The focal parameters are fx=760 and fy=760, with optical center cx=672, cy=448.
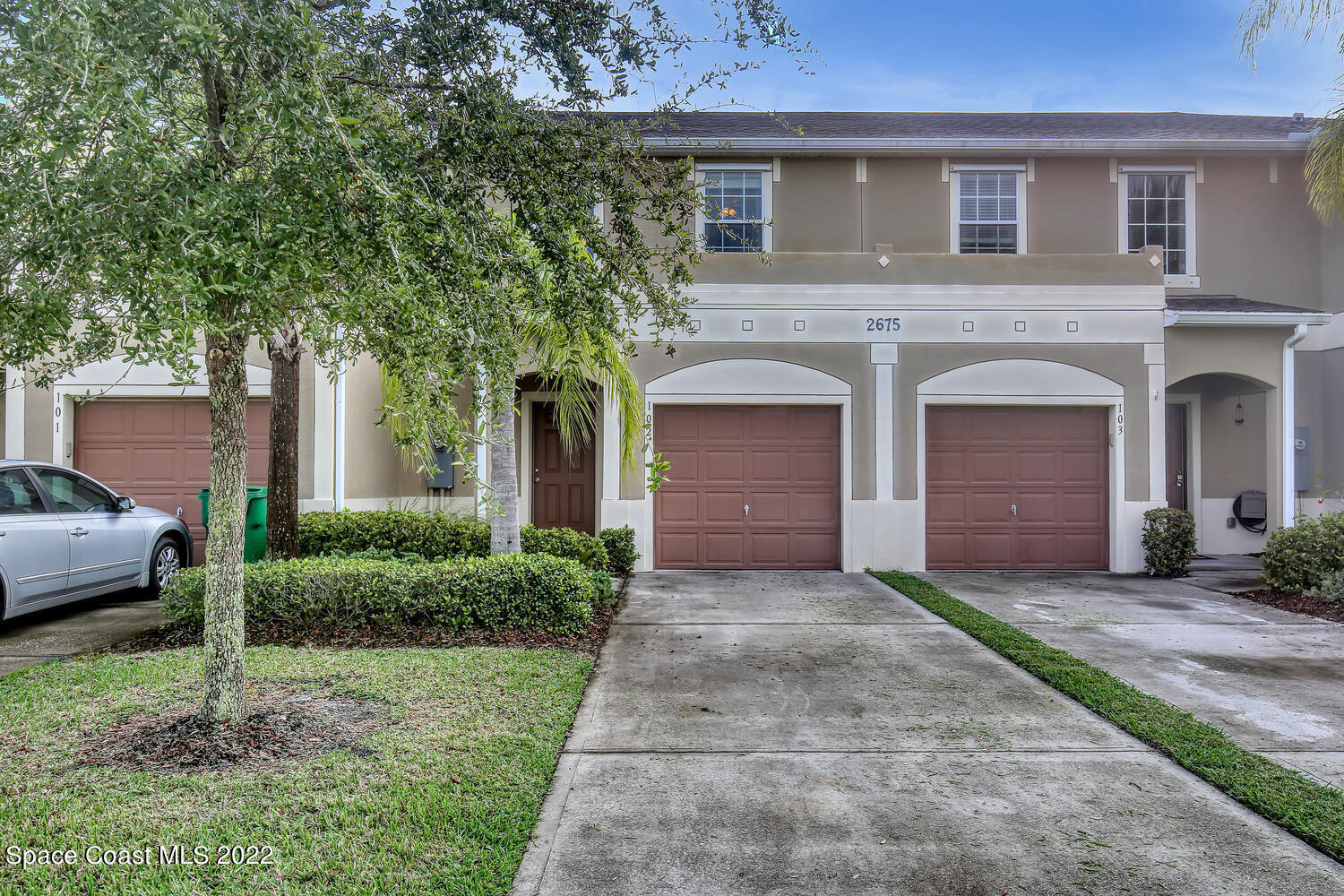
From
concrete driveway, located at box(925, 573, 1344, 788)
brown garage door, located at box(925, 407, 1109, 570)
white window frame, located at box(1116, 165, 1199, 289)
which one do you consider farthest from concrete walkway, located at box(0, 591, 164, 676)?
white window frame, located at box(1116, 165, 1199, 289)

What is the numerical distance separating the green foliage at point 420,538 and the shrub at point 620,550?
1.00 meters

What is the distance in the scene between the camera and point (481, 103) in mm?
3771

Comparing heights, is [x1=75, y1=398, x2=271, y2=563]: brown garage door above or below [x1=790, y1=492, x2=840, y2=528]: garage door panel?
above

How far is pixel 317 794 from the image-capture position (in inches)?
136

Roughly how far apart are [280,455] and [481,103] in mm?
5363

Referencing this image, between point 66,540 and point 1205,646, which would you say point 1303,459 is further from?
point 66,540

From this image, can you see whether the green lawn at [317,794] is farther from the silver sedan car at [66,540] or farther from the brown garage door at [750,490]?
the brown garage door at [750,490]

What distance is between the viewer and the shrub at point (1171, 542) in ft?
33.6

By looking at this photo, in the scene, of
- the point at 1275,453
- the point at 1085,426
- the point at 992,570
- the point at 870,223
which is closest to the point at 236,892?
the point at 992,570

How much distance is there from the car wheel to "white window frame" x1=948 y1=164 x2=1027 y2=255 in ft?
38.8

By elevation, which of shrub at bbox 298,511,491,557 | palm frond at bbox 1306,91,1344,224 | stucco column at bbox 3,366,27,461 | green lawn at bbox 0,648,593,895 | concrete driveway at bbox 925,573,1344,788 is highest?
palm frond at bbox 1306,91,1344,224

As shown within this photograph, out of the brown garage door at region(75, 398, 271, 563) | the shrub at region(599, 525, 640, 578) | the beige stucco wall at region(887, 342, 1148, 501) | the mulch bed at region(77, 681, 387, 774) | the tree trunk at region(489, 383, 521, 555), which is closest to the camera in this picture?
the mulch bed at region(77, 681, 387, 774)

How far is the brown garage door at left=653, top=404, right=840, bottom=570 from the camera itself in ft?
35.4

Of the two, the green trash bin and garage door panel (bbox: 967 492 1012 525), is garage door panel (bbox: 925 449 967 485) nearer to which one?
garage door panel (bbox: 967 492 1012 525)
